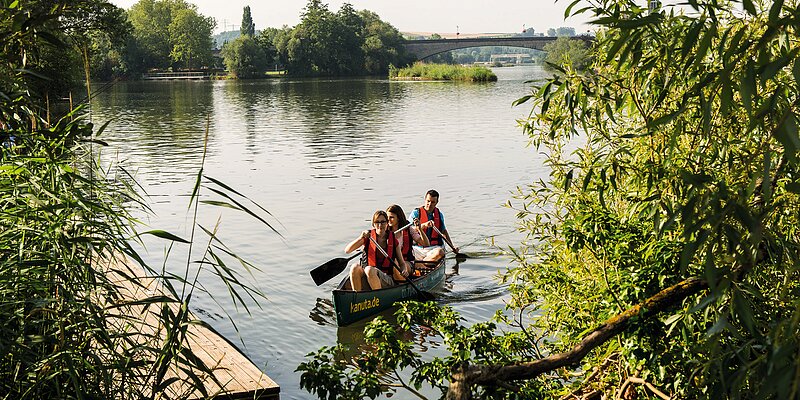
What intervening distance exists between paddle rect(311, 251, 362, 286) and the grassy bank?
62075 mm

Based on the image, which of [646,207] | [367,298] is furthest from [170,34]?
[646,207]

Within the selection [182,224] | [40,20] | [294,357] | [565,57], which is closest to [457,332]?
[565,57]

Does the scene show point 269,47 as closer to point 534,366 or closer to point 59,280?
point 59,280

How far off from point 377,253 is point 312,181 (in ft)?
35.5

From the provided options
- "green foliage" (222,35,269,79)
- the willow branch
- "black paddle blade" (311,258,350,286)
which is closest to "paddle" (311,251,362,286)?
"black paddle blade" (311,258,350,286)

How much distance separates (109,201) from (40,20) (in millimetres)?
1325

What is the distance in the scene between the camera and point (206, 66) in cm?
9681

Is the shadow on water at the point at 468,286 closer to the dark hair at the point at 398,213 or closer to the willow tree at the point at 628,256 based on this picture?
the dark hair at the point at 398,213

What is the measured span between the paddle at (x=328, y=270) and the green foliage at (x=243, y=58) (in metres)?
79.1

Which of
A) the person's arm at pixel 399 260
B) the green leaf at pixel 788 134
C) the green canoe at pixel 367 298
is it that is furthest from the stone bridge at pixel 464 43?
the green leaf at pixel 788 134

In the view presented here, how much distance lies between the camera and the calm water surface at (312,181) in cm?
1086

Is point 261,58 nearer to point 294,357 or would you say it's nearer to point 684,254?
point 294,357

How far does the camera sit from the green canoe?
10.4m

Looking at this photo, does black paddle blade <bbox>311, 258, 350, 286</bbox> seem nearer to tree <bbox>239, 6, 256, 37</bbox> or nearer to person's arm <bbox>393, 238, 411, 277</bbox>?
person's arm <bbox>393, 238, 411, 277</bbox>
